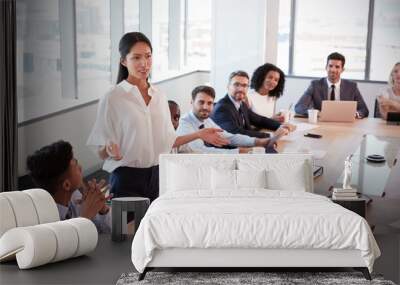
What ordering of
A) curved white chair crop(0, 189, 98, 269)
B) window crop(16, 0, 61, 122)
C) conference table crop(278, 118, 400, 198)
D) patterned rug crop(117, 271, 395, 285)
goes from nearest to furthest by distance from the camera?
1. patterned rug crop(117, 271, 395, 285)
2. curved white chair crop(0, 189, 98, 269)
3. window crop(16, 0, 61, 122)
4. conference table crop(278, 118, 400, 198)

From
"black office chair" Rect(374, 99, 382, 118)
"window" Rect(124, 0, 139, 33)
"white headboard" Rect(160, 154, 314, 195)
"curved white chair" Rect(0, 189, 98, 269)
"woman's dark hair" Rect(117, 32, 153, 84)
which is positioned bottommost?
"curved white chair" Rect(0, 189, 98, 269)

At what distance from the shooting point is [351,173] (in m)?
7.58

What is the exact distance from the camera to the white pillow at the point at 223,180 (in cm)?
706

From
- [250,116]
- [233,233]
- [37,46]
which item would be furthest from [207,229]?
[37,46]

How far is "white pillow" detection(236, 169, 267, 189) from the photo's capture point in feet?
23.1

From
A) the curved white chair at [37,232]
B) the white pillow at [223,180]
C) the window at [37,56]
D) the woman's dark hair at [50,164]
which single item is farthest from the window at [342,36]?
the curved white chair at [37,232]

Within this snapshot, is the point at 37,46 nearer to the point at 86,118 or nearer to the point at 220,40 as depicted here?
the point at 86,118

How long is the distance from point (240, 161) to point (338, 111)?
116 cm

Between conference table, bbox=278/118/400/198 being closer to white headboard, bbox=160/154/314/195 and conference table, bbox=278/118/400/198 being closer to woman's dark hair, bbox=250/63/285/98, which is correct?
white headboard, bbox=160/154/314/195

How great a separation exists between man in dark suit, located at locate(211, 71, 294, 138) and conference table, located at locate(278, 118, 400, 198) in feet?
1.09

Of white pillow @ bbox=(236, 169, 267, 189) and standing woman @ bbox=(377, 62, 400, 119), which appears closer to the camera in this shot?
white pillow @ bbox=(236, 169, 267, 189)

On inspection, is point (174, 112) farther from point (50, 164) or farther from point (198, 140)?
point (50, 164)

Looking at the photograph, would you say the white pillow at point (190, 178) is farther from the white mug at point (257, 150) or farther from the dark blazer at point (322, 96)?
the dark blazer at point (322, 96)

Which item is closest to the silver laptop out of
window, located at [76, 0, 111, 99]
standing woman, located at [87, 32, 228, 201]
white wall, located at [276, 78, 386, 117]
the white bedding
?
white wall, located at [276, 78, 386, 117]
